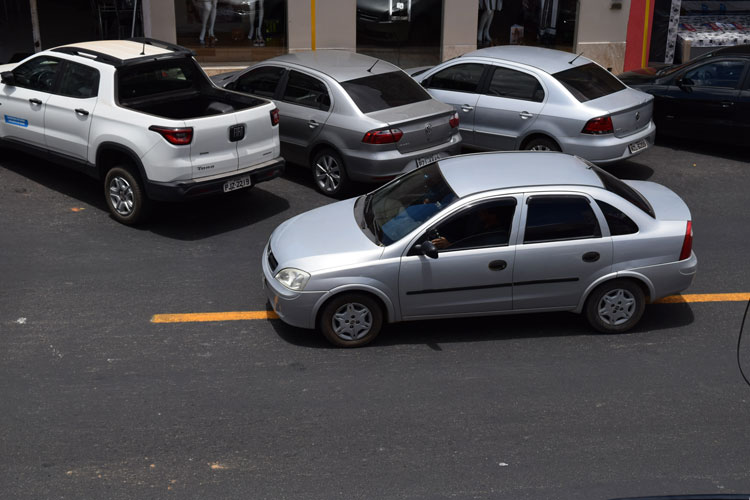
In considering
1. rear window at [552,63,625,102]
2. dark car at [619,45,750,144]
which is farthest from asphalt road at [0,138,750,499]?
dark car at [619,45,750,144]

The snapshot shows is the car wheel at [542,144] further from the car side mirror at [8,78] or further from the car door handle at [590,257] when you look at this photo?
the car side mirror at [8,78]

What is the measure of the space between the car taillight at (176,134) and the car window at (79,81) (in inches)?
50.6

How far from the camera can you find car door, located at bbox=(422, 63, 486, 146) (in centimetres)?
1234

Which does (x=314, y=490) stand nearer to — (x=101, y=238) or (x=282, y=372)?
(x=282, y=372)

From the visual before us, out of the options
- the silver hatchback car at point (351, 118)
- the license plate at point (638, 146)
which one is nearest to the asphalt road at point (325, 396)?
the silver hatchback car at point (351, 118)

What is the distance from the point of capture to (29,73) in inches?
433

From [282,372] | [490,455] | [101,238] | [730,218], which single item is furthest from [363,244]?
[730,218]

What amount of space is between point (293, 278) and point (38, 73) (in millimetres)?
5517

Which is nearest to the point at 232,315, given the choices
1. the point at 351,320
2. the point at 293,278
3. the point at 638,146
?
the point at 293,278

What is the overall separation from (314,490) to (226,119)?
5305mm

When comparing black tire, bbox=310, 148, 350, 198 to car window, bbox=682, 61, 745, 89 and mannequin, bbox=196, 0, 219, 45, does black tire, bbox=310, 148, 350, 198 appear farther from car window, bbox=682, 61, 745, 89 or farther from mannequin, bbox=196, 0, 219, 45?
mannequin, bbox=196, 0, 219, 45

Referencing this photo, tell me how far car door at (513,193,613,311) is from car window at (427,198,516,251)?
0.15 metres

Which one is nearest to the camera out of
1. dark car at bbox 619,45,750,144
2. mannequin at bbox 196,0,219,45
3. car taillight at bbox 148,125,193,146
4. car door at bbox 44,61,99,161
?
car taillight at bbox 148,125,193,146

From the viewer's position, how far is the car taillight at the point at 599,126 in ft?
37.3
